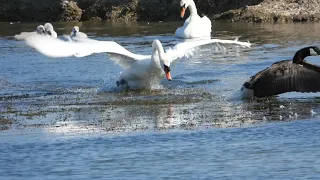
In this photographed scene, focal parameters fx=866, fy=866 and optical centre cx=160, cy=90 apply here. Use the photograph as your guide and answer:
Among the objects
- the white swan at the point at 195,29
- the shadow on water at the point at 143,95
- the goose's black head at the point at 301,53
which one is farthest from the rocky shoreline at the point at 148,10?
the goose's black head at the point at 301,53

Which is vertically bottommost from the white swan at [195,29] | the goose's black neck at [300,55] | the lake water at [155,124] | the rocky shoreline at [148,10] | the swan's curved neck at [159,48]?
the lake water at [155,124]

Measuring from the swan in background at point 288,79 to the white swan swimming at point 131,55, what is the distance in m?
1.49

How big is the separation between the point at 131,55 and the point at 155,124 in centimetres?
366

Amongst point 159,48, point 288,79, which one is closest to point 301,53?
point 288,79

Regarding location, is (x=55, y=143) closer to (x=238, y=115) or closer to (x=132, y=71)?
(x=238, y=115)

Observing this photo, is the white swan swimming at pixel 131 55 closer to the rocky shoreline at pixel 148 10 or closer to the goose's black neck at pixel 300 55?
the goose's black neck at pixel 300 55

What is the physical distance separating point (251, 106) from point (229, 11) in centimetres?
1467

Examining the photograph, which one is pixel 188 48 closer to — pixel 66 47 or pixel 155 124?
pixel 66 47

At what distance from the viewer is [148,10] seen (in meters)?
29.4

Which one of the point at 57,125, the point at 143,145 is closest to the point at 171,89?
the point at 57,125

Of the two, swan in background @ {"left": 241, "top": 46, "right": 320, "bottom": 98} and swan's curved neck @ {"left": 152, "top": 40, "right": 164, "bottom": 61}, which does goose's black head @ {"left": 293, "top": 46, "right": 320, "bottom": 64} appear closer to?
swan in background @ {"left": 241, "top": 46, "right": 320, "bottom": 98}

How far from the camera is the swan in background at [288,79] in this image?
1343cm

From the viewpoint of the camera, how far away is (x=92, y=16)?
3039cm

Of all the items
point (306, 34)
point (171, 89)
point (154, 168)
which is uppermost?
point (306, 34)
